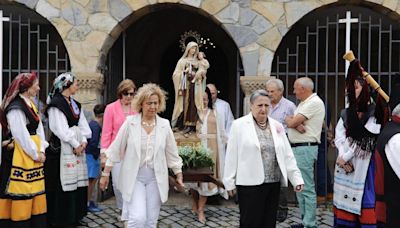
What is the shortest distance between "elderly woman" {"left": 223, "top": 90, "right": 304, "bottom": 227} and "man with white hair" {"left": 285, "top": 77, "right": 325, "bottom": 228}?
3.39 feet

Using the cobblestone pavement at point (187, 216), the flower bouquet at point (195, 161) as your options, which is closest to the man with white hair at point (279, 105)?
the cobblestone pavement at point (187, 216)

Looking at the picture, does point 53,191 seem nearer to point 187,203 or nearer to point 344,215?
point 187,203

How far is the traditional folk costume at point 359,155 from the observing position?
4.56 meters

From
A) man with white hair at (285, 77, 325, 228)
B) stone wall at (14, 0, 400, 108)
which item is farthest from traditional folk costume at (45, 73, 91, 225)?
man with white hair at (285, 77, 325, 228)

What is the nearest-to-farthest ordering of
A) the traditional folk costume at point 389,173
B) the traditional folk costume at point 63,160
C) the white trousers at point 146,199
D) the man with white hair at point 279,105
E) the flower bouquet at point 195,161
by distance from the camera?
the traditional folk costume at point 389,173
the white trousers at point 146,199
the flower bouquet at point 195,161
the traditional folk costume at point 63,160
the man with white hair at point 279,105

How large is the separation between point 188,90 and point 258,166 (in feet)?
7.02

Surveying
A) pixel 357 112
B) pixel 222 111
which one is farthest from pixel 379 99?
pixel 222 111

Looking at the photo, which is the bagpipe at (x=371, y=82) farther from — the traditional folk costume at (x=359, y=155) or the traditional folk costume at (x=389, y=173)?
the traditional folk costume at (x=389, y=173)

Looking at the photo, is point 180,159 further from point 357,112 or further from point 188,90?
point 188,90

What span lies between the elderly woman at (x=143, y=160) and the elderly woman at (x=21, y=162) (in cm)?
101

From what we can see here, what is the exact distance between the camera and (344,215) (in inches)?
187

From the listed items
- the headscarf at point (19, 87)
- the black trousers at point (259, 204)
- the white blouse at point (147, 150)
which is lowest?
the black trousers at point (259, 204)

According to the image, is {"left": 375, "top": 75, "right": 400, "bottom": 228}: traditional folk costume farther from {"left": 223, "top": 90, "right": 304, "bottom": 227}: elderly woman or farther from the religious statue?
the religious statue

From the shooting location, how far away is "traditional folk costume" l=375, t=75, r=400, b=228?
3389mm
